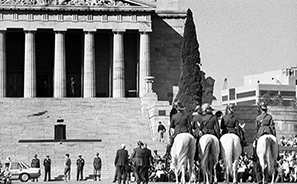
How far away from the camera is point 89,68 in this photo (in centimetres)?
9069

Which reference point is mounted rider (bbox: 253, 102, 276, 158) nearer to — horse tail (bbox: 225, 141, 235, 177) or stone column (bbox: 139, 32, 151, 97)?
horse tail (bbox: 225, 141, 235, 177)

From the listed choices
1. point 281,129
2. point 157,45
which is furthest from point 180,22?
point 281,129

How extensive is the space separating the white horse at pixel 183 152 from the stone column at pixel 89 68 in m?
56.1

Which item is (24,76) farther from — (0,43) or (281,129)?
(281,129)

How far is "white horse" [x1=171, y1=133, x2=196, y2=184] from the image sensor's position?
33.8m

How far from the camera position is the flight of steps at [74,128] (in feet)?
204

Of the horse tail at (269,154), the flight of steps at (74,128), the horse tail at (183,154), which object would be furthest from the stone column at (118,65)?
the horse tail at (183,154)

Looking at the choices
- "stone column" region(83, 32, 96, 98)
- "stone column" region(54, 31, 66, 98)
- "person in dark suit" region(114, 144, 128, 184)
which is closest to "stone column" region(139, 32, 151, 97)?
"stone column" region(83, 32, 96, 98)

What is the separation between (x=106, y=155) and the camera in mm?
62656

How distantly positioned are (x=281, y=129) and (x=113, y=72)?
2053 cm

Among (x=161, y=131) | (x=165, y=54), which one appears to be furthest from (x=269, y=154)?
(x=165, y=54)

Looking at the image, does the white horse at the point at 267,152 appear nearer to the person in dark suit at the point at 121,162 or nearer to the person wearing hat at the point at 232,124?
the person wearing hat at the point at 232,124

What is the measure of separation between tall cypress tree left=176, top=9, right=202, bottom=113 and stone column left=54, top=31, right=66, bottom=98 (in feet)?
49.6

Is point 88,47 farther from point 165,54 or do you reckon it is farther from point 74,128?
point 74,128
